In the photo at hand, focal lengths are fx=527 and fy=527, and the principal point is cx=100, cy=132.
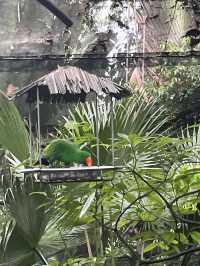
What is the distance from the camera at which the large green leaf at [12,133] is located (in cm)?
202

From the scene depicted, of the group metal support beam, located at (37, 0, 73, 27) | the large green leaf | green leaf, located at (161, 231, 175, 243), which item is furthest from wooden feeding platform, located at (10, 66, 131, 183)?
metal support beam, located at (37, 0, 73, 27)

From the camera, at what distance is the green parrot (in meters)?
1.55

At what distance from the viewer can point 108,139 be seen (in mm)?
2037

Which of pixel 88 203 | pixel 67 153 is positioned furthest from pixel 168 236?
pixel 67 153

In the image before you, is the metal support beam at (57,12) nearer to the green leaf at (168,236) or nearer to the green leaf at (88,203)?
the green leaf at (88,203)

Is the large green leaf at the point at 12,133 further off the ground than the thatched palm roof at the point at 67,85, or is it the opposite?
the thatched palm roof at the point at 67,85

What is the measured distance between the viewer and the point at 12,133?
6.66ft

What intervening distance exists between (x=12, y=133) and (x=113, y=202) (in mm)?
675

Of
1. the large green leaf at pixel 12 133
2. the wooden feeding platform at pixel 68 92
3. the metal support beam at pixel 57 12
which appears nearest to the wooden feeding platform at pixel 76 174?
the wooden feeding platform at pixel 68 92

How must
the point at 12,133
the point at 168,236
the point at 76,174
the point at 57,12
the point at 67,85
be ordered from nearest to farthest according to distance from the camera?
the point at 168,236 < the point at 76,174 < the point at 67,85 < the point at 12,133 < the point at 57,12

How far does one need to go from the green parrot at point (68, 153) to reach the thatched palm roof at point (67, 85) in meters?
0.15

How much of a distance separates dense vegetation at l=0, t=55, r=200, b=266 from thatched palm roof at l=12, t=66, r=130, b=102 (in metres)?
0.10

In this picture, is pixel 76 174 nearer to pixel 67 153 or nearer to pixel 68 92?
pixel 67 153

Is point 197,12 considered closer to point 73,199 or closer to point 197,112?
point 197,112
